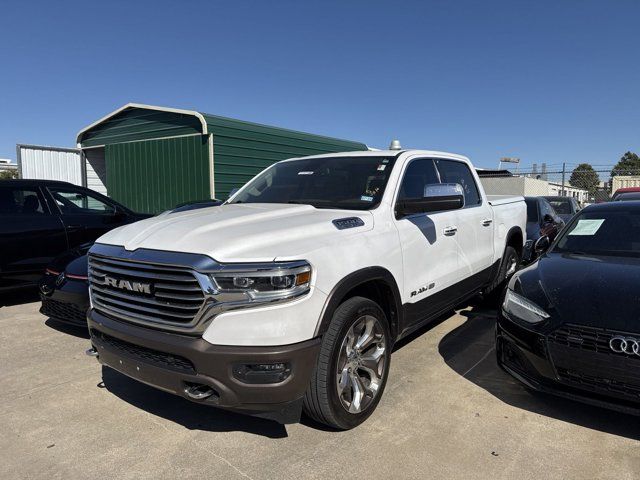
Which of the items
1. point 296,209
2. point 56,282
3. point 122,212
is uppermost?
point 296,209

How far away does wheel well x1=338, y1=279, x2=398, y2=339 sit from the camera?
319cm

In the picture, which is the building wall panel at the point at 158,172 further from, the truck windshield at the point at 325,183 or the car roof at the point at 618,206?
the car roof at the point at 618,206

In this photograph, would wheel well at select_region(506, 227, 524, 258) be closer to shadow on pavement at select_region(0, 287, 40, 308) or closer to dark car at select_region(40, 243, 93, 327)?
dark car at select_region(40, 243, 93, 327)

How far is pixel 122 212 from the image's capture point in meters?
7.17

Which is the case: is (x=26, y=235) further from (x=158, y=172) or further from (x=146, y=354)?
(x=158, y=172)

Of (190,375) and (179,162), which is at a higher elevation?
(179,162)

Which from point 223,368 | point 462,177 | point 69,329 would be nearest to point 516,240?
point 462,177

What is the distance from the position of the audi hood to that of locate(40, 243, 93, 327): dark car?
3911 mm

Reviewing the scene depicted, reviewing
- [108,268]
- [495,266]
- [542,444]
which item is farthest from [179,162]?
[542,444]

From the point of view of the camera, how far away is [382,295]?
337 cm

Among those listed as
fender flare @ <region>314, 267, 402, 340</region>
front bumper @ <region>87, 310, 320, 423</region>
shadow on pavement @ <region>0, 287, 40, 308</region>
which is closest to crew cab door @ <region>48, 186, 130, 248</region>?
shadow on pavement @ <region>0, 287, 40, 308</region>

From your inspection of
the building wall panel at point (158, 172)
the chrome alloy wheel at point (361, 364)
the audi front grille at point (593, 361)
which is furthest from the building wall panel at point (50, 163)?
the audi front grille at point (593, 361)

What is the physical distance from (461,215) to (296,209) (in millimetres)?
1908

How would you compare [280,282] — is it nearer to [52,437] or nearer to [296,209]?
[296,209]
